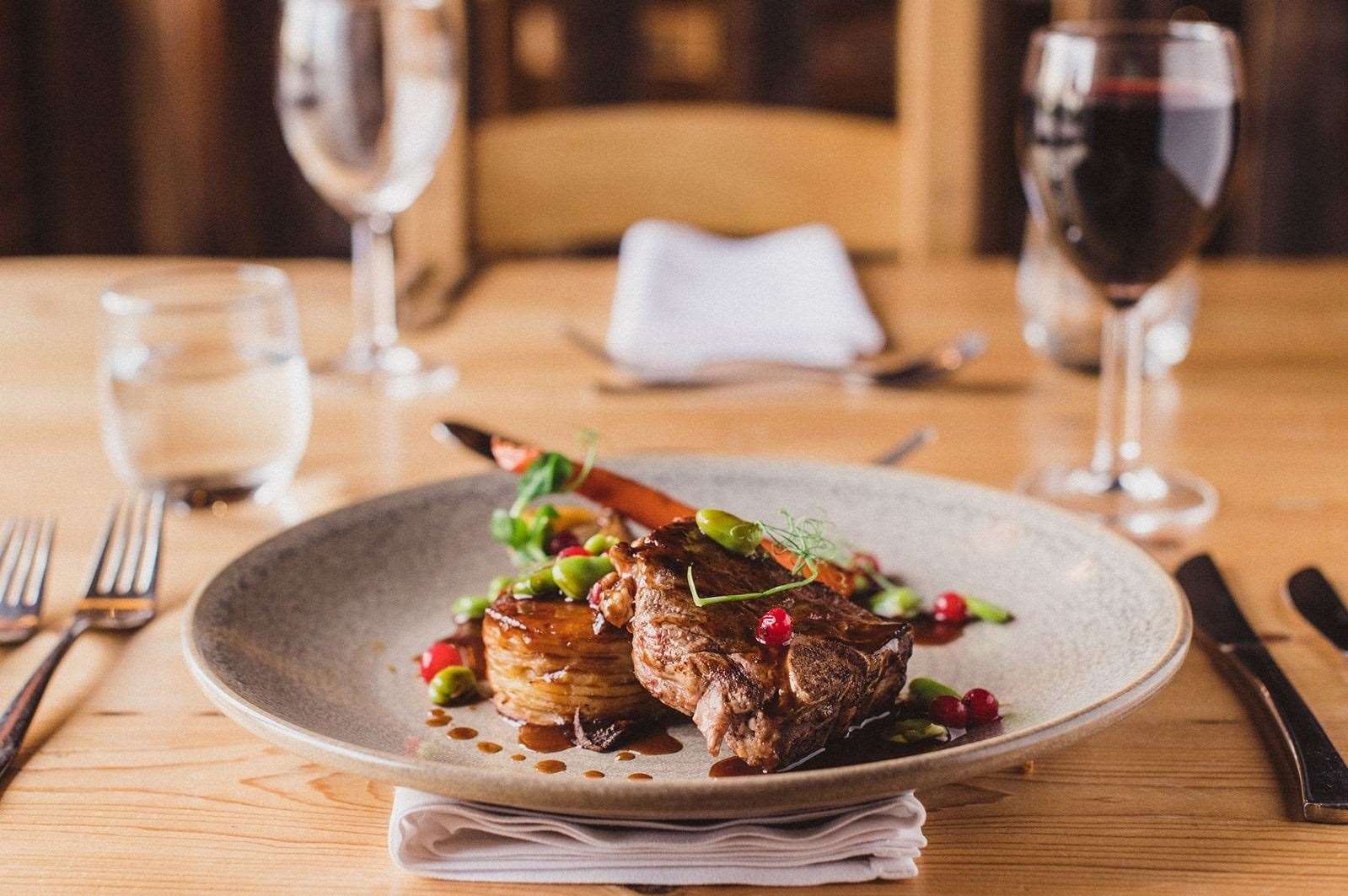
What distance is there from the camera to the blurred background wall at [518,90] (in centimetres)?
377

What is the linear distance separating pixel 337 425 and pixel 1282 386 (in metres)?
1.06

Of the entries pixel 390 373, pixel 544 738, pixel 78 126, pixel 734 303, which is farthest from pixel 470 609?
pixel 78 126

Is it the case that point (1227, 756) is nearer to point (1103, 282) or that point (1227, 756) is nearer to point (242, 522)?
point (1103, 282)

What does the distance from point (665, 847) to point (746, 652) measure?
12 centimetres

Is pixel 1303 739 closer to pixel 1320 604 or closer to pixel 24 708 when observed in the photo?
pixel 1320 604

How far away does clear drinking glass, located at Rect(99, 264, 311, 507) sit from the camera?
123 cm

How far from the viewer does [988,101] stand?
13.9 ft

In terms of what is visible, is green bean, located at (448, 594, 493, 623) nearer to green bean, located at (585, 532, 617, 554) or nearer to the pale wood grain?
green bean, located at (585, 532, 617, 554)

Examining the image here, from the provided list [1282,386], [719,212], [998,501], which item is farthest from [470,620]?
[719,212]

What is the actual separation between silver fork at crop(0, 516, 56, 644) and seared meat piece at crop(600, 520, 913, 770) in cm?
46

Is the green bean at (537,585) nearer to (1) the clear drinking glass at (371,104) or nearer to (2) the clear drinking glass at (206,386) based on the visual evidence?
(2) the clear drinking glass at (206,386)

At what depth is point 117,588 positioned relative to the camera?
3.47ft

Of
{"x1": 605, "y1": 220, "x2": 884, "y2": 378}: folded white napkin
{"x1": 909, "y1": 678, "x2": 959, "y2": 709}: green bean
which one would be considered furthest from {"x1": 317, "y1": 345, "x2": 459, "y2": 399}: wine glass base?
{"x1": 909, "y1": 678, "x2": 959, "y2": 709}: green bean

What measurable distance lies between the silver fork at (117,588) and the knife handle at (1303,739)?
0.72 meters
